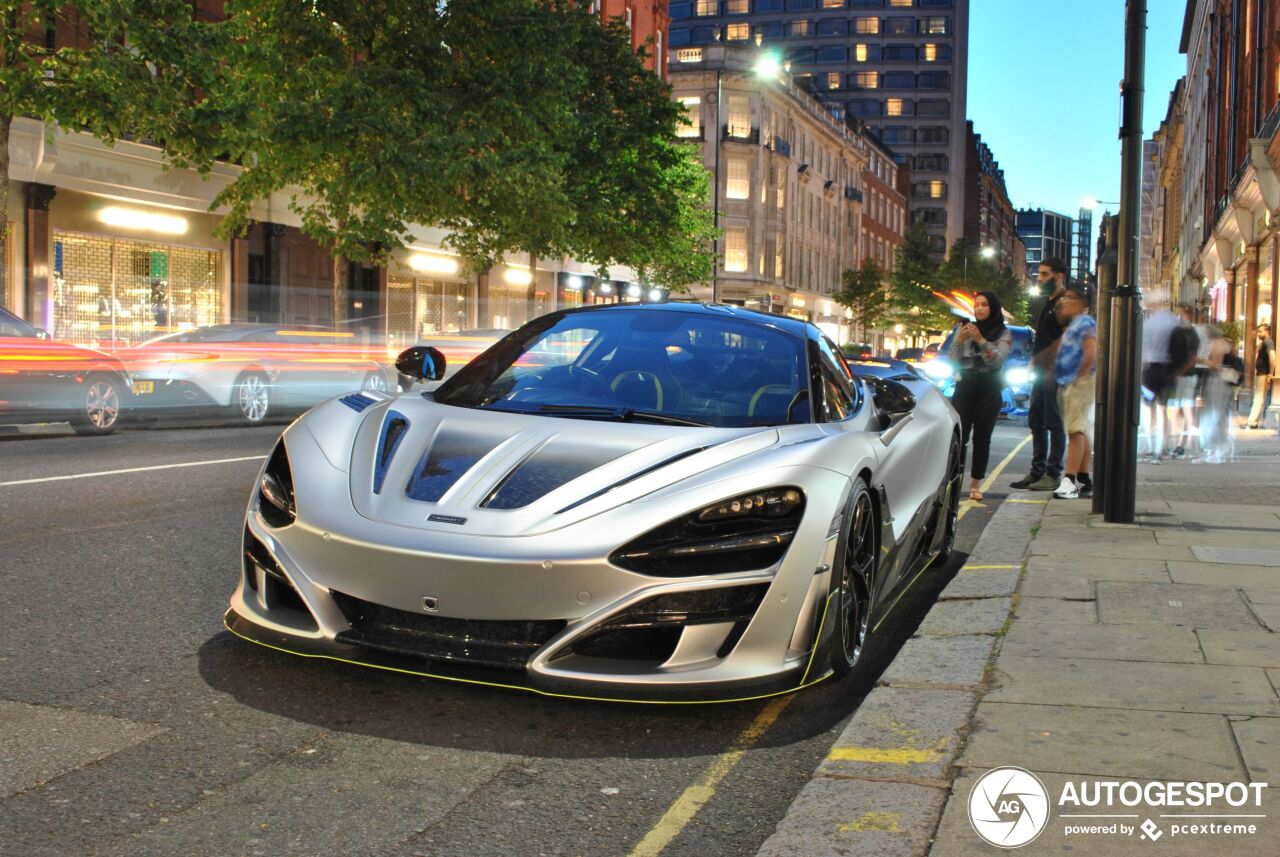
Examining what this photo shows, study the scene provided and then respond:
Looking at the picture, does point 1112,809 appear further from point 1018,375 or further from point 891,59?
point 891,59

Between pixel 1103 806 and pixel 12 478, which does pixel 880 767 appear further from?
pixel 12 478

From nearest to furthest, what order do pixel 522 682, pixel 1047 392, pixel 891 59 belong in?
pixel 522 682, pixel 1047 392, pixel 891 59

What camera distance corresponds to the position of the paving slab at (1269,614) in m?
5.26

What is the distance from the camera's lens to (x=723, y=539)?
3.95 m

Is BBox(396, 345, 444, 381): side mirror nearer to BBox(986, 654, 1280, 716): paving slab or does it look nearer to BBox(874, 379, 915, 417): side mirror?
BBox(874, 379, 915, 417): side mirror

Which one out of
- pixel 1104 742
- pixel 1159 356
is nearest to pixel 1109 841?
pixel 1104 742

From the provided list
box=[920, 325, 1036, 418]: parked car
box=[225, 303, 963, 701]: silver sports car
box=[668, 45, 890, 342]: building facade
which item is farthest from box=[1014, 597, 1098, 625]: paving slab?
box=[668, 45, 890, 342]: building facade

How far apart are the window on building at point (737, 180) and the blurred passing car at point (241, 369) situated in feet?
153

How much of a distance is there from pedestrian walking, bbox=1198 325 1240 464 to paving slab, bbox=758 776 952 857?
40.7 feet

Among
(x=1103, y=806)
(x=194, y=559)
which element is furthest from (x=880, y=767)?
(x=194, y=559)

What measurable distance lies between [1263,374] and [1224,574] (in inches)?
755

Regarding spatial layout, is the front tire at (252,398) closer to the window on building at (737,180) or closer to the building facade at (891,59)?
the window on building at (737,180)

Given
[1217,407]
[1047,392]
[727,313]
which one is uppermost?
[727,313]

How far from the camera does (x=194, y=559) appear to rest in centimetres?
655
